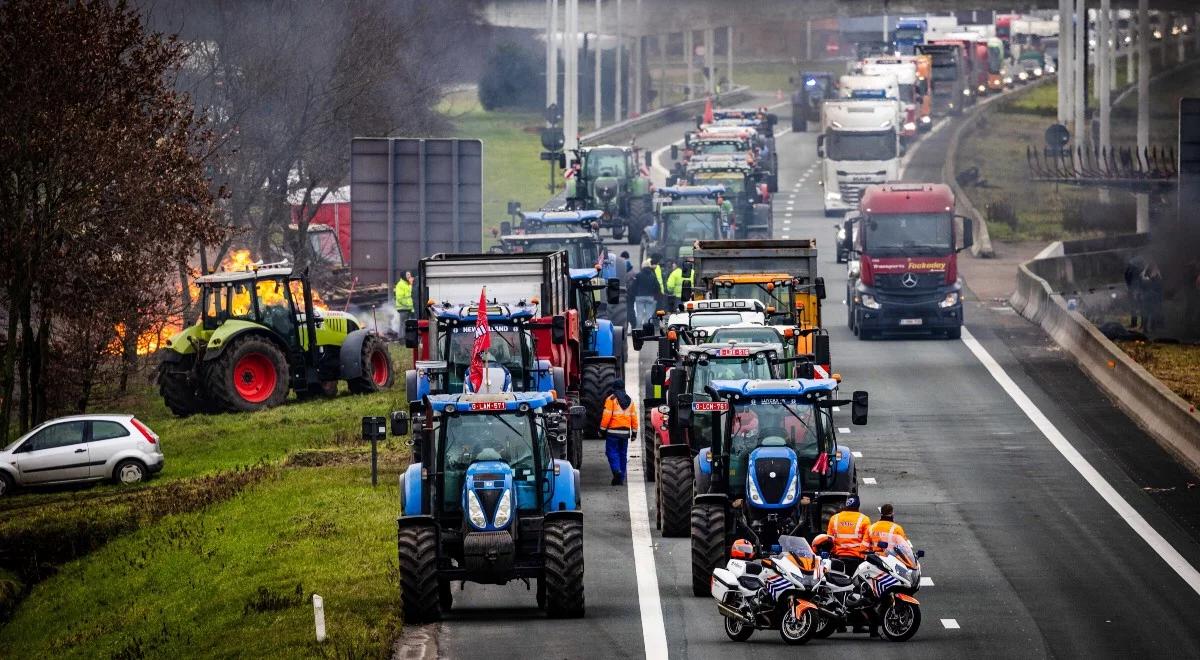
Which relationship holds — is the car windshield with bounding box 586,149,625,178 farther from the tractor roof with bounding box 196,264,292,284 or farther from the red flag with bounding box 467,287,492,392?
the red flag with bounding box 467,287,492,392

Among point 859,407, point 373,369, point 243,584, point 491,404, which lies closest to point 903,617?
point 859,407

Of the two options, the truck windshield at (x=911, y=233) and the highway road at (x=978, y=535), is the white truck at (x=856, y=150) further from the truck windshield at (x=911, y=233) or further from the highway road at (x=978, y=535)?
the highway road at (x=978, y=535)

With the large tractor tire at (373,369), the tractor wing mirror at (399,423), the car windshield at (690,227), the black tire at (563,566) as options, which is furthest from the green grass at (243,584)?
the car windshield at (690,227)

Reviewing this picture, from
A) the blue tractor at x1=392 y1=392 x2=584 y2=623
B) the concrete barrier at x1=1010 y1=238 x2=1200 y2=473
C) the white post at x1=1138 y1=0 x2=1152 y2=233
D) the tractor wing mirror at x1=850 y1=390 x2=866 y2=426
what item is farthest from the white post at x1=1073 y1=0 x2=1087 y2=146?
the blue tractor at x1=392 y1=392 x2=584 y2=623

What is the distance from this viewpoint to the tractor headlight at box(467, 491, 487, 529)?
20906 millimetres

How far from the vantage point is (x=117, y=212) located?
120ft

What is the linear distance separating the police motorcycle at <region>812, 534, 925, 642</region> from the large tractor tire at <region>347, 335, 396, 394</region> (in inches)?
811

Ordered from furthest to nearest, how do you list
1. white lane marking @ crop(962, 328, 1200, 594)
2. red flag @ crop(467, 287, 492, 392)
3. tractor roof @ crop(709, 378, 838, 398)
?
1. red flag @ crop(467, 287, 492, 392)
2. white lane marking @ crop(962, 328, 1200, 594)
3. tractor roof @ crop(709, 378, 838, 398)

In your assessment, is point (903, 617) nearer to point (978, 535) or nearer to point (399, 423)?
point (399, 423)

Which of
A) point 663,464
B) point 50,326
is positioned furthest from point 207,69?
point 663,464

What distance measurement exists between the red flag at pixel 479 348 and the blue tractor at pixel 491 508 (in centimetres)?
557

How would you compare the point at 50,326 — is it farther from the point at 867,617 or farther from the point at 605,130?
the point at 605,130

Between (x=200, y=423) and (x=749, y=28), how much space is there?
426 ft

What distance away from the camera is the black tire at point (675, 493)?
83.5ft
